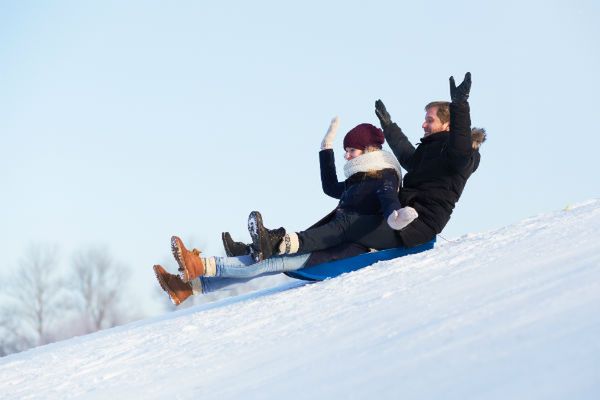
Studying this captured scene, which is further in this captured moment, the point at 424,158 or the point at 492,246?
the point at 424,158

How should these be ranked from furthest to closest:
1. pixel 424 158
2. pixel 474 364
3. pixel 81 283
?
pixel 81 283, pixel 424 158, pixel 474 364

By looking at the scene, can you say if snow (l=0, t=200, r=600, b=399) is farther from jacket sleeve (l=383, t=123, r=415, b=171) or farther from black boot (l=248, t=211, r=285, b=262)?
jacket sleeve (l=383, t=123, r=415, b=171)

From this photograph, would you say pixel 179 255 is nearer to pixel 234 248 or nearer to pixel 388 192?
pixel 234 248

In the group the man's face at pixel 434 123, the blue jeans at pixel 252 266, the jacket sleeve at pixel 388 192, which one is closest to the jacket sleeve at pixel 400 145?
the man's face at pixel 434 123

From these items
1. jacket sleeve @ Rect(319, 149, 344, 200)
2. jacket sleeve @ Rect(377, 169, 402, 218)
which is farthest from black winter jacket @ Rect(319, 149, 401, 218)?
jacket sleeve @ Rect(319, 149, 344, 200)

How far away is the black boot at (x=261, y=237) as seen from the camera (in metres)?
4.35

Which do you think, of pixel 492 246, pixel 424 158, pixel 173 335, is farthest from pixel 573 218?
pixel 173 335

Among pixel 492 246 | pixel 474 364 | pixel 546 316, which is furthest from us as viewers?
pixel 492 246

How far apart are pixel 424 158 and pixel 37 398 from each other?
9.16ft

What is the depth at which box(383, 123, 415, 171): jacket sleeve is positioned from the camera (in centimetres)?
533

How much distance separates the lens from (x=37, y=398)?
3264 mm

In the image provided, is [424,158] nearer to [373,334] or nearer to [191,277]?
[191,277]

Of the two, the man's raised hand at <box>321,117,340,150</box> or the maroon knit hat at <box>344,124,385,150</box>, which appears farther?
the man's raised hand at <box>321,117,340,150</box>

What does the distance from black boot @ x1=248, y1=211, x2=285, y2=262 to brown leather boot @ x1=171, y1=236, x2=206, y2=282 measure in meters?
0.32
